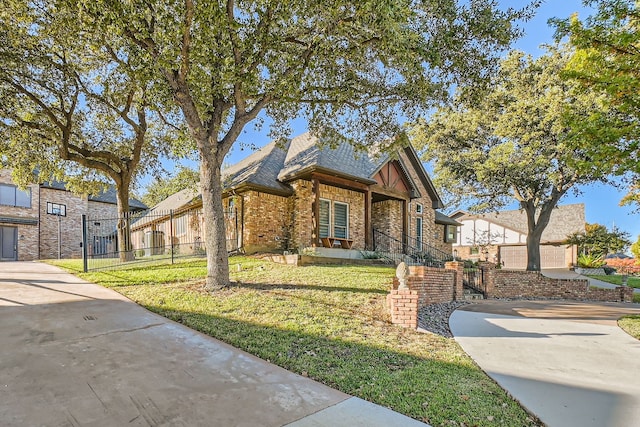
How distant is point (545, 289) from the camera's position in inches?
576

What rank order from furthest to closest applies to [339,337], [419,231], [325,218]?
[419,231], [325,218], [339,337]

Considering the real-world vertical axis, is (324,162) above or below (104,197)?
above

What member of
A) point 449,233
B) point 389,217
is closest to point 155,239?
point 389,217

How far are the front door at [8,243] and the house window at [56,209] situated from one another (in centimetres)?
228

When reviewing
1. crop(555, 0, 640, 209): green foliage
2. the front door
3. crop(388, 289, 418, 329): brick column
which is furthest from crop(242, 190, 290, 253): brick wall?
the front door

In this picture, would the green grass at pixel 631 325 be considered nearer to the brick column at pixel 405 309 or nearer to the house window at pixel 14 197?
the brick column at pixel 405 309

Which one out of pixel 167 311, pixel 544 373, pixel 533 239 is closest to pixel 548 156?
pixel 533 239

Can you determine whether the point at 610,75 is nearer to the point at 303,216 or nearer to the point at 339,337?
the point at 339,337

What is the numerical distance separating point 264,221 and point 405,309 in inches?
339

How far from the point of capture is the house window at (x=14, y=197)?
2212cm

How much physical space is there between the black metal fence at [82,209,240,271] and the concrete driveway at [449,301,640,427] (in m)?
8.54

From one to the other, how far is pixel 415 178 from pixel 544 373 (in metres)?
16.5

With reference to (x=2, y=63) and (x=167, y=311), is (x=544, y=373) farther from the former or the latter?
(x=2, y=63)

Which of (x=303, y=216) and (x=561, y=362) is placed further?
(x=303, y=216)
